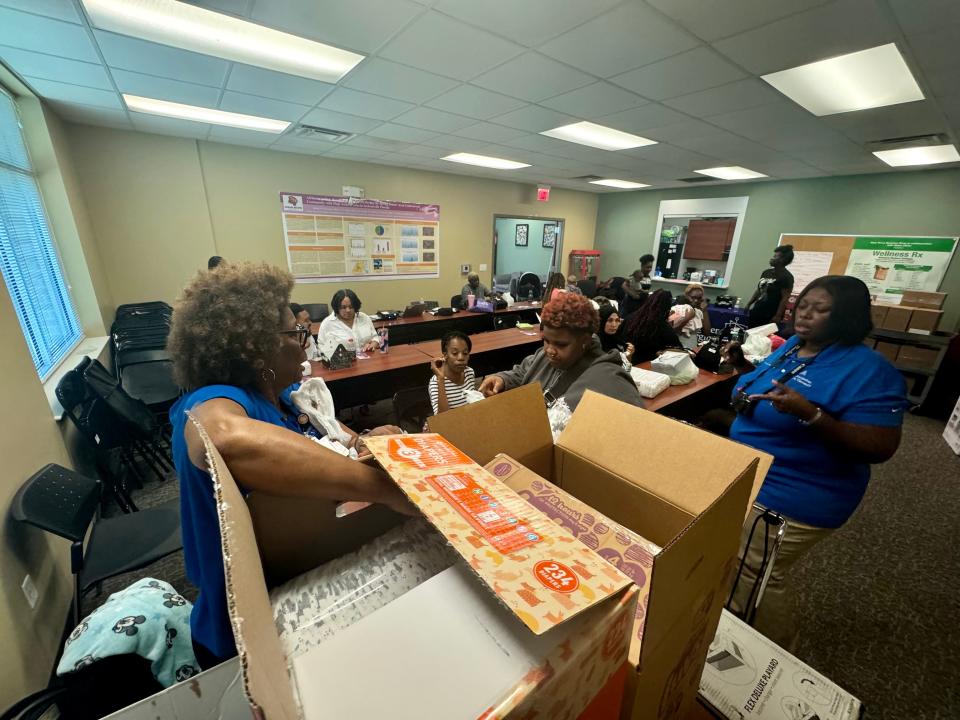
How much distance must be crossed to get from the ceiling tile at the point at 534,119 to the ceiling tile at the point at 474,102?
109 mm

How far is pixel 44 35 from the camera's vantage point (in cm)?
203

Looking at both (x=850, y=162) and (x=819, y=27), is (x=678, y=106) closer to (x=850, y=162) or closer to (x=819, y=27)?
(x=819, y=27)

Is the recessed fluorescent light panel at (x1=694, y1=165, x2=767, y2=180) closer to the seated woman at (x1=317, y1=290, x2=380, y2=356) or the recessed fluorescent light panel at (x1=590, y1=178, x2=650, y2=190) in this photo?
the recessed fluorescent light panel at (x1=590, y1=178, x2=650, y2=190)

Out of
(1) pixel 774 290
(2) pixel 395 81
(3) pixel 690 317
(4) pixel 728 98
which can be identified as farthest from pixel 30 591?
(1) pixel 774 290

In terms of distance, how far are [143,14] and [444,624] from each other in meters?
3.10

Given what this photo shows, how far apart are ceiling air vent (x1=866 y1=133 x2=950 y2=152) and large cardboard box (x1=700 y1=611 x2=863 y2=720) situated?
4.86 metres

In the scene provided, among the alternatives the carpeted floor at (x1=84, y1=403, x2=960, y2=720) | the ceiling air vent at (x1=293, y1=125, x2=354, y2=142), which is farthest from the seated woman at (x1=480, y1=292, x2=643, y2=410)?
the ceiling air vent at (x1=293, y1=125, x2=354, y2=142)

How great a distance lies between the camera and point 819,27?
6.03 feet

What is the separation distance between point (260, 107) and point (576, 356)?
3.54 metres

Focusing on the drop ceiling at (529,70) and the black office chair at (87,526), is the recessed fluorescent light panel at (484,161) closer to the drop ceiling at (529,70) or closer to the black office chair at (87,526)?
the drop ceiling at (529,70)

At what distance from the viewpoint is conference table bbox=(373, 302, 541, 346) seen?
15.4ft

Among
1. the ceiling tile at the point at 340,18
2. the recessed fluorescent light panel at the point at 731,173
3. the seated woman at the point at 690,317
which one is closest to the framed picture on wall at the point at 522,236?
the recessed fluorescent light panel at the point at 731,173

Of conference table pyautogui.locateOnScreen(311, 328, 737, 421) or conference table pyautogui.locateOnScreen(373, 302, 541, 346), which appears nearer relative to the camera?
conference table pyautogui.locateOnScreen(311, 328, 737, 421)

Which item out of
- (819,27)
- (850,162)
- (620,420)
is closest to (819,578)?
(620,420)
